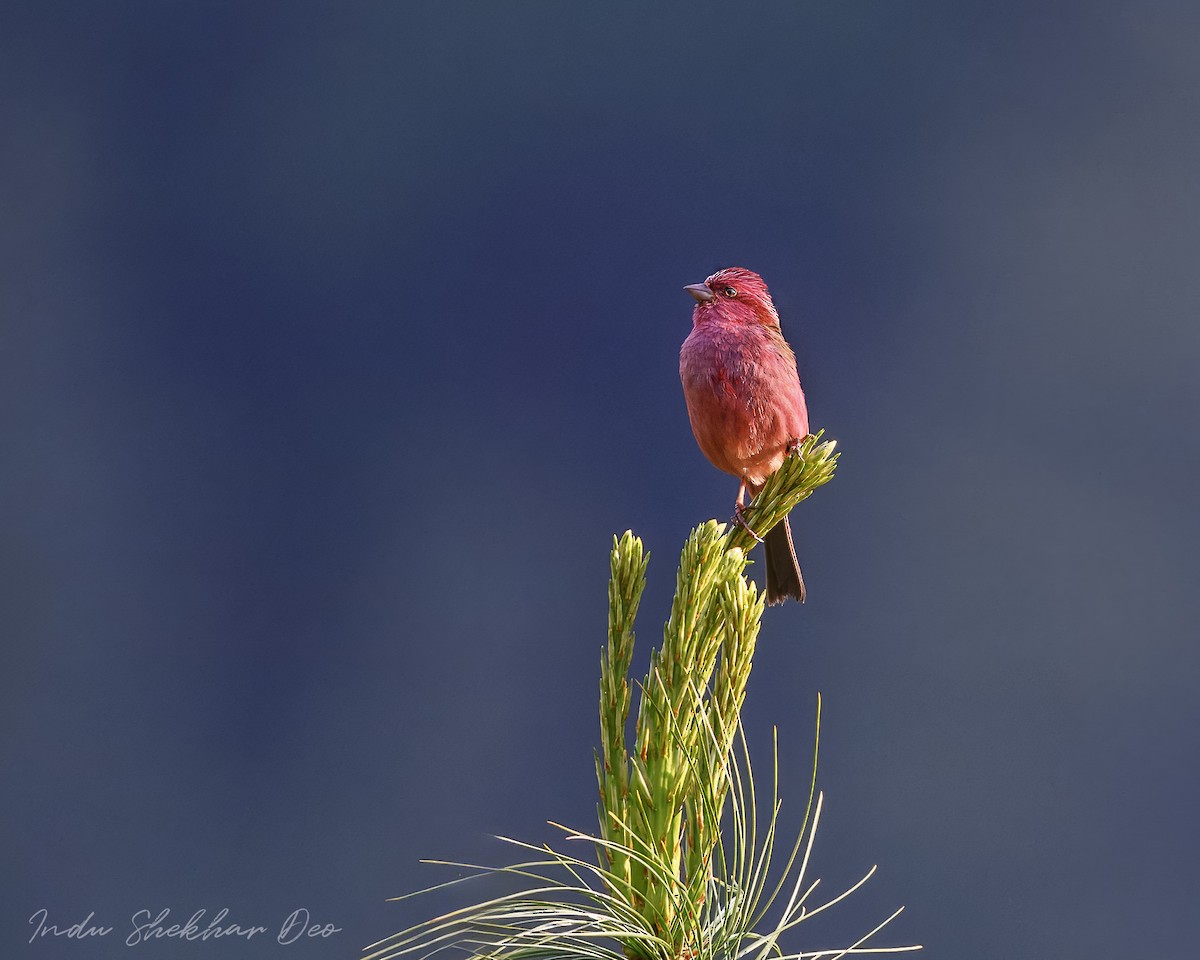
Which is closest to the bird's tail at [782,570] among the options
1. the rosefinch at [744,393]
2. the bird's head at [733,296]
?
the rosefinch at [744,393]

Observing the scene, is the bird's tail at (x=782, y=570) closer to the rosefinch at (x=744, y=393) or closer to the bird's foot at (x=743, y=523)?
the rosefinch at (x=744, y=393)

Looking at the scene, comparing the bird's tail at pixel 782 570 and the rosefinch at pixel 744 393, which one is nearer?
the rosefinch at pixel 744 393

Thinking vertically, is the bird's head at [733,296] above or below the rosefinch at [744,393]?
above

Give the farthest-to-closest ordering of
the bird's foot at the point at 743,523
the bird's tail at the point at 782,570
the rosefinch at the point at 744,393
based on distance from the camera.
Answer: the bird's tail at the point at 782,570 < the rosefinch at the point at 744,393 < the bird's foot at the point at 743,523

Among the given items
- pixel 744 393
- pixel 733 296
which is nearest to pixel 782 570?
pixel 744 393

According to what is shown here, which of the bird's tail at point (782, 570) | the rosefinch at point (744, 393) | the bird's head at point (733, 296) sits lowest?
the bird's tail at point (782, 570)

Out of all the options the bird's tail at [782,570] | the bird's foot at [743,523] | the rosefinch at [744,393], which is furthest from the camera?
the bird's tail at [782,570]

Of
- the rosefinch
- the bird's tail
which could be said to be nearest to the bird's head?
the rosefinch
